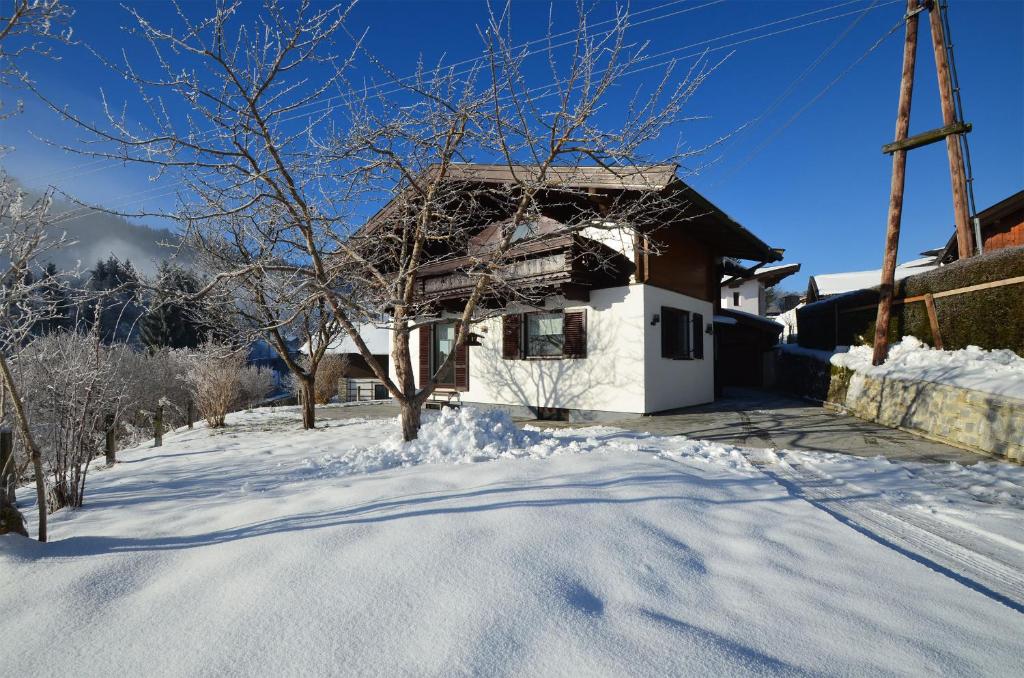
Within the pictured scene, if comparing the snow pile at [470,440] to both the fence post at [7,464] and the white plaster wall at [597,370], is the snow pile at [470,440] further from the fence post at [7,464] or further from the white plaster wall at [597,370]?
the white plaster wall at [597,370]

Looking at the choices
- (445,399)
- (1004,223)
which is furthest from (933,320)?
(445,399)

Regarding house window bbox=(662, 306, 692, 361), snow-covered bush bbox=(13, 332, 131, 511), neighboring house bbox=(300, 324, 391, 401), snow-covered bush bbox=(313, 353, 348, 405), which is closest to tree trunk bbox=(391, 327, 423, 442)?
snow-covered bush bbox=(13, 332, 131, 511)

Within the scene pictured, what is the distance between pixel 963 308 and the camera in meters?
8.13

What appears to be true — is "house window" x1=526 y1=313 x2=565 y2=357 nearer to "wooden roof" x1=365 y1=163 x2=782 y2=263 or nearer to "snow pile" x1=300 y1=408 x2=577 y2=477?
"wooden roof" x1=365 y1=163 x2=782 y2=263

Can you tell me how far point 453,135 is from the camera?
5562 millimetres

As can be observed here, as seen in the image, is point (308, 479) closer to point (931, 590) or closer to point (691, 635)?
point (691, 635)

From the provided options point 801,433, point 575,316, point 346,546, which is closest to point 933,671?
point 346,546

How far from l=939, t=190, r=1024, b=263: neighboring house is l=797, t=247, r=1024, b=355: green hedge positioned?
6765 mm

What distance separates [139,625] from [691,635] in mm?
2339

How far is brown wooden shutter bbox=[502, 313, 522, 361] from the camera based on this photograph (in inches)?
429

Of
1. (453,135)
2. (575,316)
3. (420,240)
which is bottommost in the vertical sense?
(575,316)

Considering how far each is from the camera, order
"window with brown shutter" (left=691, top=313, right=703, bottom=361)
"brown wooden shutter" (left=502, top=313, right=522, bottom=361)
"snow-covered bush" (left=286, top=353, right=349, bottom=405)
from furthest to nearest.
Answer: "snow-covered bush" (left=286, top=353, right=349, bottom=405)
"window with brown shutter" (left=691, top=313, right=703, bottom=361)
"brown wooden shutter" (left=502, top=313, right=522, bottom=361)

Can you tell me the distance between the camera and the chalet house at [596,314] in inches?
364

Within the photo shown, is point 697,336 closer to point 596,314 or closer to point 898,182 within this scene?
point 596,314
